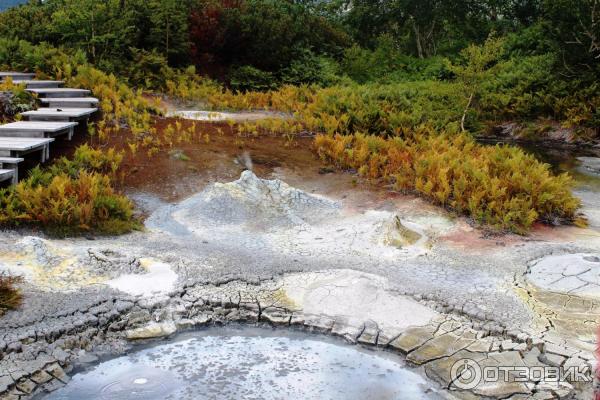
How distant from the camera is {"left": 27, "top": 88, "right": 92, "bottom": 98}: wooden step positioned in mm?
13914

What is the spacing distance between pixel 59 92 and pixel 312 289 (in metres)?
9.64

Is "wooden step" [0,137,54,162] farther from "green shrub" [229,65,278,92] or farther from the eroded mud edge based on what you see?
"green shrub" [229,65,278,92]

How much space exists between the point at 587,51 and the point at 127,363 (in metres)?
17.8

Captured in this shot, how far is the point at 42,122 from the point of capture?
39.8 ft

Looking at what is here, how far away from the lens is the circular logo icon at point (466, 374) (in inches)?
221

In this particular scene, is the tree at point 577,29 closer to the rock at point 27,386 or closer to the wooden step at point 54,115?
the wooden step at point 54,115

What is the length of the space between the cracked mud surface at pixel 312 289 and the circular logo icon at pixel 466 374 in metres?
0.08

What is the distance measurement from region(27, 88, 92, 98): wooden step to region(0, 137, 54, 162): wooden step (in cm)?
333

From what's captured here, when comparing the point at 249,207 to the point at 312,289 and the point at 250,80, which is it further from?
the point at 250,80

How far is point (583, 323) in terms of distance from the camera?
656 centimetres

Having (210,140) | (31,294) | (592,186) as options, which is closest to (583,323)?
(31,294)

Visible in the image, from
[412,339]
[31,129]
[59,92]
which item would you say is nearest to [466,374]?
[412,339]

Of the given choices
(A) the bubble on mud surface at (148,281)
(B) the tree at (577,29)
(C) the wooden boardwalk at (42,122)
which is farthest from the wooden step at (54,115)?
(B) the tree at (577,29)

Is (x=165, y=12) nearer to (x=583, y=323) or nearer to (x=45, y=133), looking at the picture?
(x=45, y=133)
